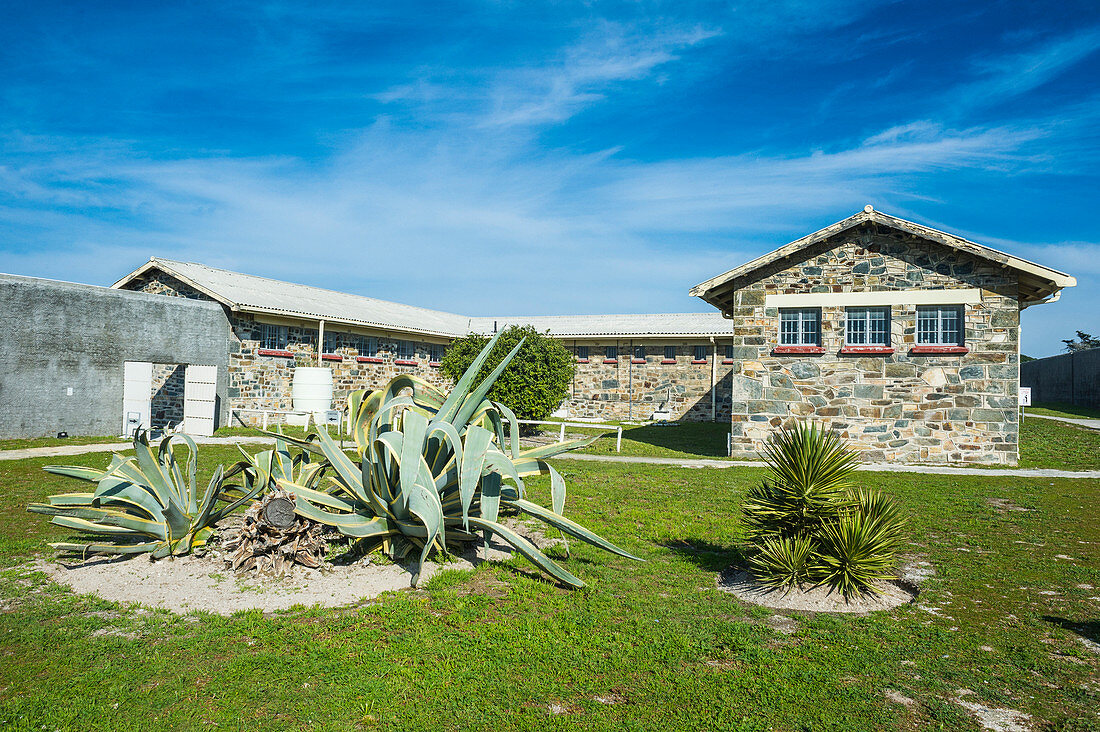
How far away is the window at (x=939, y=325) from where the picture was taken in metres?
13.9

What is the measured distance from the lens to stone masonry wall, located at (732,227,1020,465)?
13641mm

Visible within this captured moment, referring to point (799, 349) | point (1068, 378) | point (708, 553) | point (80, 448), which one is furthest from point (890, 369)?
point (1068, 378)

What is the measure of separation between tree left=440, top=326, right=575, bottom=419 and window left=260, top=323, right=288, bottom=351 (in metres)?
5.01

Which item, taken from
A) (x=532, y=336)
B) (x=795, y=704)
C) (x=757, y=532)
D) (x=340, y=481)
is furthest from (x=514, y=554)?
(x=532, y=336)

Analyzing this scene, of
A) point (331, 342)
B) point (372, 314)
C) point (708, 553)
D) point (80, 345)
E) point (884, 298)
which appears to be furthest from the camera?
point (372, 314)

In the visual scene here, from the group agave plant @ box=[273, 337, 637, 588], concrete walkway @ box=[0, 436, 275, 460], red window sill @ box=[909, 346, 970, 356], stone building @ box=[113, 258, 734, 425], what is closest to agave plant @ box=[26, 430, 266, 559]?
agave plant @ box=[273, 337, 637, 588]

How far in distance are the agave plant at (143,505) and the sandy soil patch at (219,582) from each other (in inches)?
6.4

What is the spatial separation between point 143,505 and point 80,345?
12832 millimetres

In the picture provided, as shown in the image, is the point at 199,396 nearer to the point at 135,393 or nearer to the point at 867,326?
the point at 135,393

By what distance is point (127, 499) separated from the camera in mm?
5500

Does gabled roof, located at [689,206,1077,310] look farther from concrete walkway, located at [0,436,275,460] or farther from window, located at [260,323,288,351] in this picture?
window, located at [260,323,288,351]

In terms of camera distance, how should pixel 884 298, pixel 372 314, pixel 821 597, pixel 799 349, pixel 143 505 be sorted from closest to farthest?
1. pixel 821 597
2. pixel 143 505
3. pixel 884 298
4. pixel 799 349
5. pixel 372 314

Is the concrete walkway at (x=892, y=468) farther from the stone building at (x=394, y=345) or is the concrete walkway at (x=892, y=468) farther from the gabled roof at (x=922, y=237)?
the stone building at (x=394, y=345)

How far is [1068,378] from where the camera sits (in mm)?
30203
